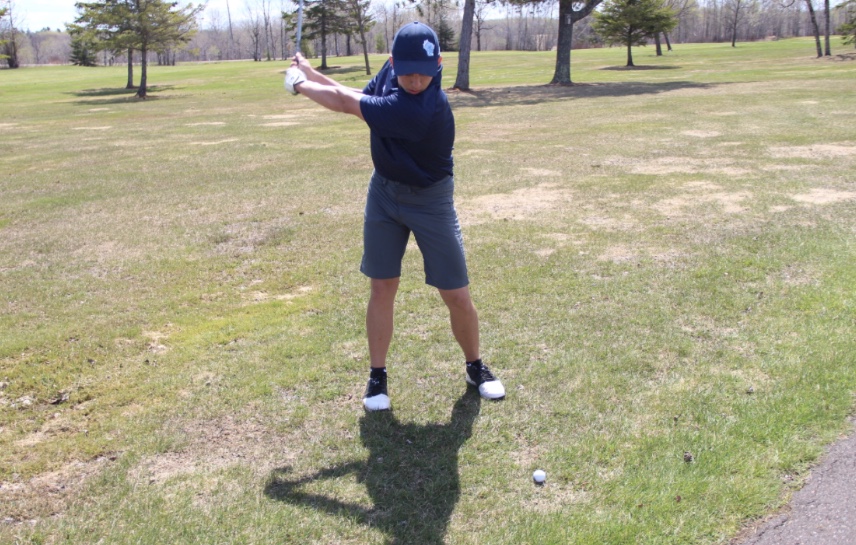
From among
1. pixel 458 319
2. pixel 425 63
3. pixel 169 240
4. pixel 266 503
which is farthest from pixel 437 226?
pixel 169 240

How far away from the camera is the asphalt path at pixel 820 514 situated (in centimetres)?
288

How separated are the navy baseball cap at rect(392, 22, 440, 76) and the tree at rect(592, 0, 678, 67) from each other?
142ft

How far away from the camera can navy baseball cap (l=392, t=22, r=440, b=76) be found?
3275mm

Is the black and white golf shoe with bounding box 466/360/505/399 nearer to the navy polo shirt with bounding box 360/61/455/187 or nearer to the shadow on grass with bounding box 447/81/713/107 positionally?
the navy polo shirt with bounding box 360/61/455/187

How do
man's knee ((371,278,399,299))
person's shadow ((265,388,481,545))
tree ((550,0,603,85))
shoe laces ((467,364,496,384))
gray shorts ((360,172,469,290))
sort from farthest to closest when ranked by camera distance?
tree ((550,0,603,85))
shoe laces ((467,364,496,384))
man's knee ((371,278,399,299))
gray shorts ((360,172,469,290))
person's shadow ((265,388,481,545))

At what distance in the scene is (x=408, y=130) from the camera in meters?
3.39

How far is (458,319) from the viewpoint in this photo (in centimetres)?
406

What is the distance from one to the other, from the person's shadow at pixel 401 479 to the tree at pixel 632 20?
142 feet

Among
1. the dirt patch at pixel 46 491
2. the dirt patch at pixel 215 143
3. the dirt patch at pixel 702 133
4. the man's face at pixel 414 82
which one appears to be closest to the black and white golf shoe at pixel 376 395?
the dirt patch at pixel 46 491

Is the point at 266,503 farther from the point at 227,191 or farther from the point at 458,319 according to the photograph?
the point at 227,191

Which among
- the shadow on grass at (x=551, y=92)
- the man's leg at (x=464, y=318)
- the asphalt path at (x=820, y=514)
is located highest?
the shadow on grass at (x=551, y=92)

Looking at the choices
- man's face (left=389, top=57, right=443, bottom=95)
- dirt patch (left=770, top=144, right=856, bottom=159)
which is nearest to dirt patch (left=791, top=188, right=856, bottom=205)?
dirt patch (left=770, top=144, right=856, bottom=159)

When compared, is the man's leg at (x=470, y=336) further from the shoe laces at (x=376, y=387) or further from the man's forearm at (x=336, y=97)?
the man's forearm at (x=336, y=97)

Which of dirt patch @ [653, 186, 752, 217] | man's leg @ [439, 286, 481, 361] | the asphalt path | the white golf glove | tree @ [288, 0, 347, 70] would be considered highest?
tree @ [288, 0, 347, 70]
